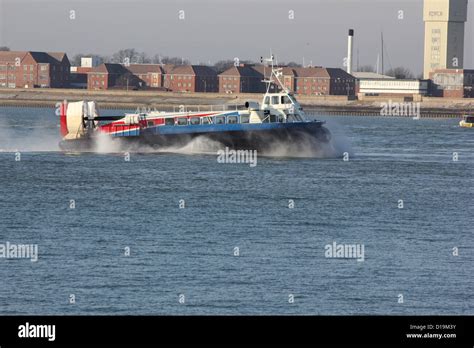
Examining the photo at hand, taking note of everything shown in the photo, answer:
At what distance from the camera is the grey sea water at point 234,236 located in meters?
22.0

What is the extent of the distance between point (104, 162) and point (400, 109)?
143 metres

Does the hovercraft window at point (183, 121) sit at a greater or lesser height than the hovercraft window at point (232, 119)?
lesser

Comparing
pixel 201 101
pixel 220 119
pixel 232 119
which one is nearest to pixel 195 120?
pixel 220 119

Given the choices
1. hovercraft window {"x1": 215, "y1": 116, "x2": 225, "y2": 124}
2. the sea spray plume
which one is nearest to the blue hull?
hovercraft window {"x1": 215, "y1": 116, "x2": 225, "y2": 124}

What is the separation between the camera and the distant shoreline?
18699 cm

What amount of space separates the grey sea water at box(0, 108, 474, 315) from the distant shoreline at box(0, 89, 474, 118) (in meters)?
127

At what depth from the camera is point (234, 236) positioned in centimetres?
3109

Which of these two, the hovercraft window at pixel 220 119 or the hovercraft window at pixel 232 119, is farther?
the hovercraft window at pixel 220 119

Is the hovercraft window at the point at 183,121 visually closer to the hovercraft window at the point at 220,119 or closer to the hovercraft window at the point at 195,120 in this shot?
the hovercraft window at the point at 195,120

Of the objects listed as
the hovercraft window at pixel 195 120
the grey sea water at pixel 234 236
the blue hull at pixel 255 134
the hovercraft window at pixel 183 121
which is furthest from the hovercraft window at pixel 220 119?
the grey sea water at pixel 234 236

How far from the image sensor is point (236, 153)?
61.6 metres

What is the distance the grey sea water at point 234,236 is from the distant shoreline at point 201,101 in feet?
418

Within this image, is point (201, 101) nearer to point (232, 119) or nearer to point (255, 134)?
point (232, 119)
